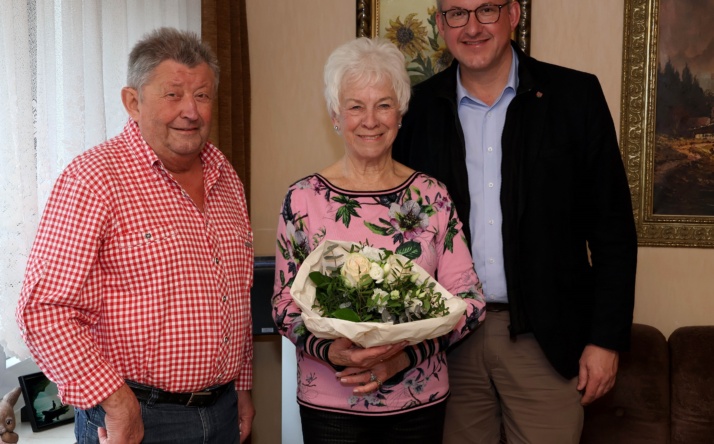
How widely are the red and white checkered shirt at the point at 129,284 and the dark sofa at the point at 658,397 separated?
188cm

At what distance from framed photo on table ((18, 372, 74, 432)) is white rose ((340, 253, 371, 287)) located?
132 cm

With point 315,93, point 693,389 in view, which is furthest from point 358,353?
point 315,93

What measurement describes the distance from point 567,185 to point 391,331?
0.85 metres

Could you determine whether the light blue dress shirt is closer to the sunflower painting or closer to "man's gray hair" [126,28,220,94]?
"man's gray hair" [126,28,220,94]

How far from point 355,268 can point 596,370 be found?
3.00 feet

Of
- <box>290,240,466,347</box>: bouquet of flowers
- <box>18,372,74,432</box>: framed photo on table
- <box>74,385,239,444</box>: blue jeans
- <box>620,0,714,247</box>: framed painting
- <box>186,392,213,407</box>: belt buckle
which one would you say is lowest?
<box>18,372,74,432</box>: framed photo on table

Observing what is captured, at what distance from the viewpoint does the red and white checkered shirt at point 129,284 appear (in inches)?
65.1

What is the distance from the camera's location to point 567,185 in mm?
2246

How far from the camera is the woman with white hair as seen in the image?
6.61ft

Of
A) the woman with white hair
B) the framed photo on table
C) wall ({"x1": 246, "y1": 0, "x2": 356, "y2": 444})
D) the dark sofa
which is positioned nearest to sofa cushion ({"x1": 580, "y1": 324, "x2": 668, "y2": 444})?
the dark sofa

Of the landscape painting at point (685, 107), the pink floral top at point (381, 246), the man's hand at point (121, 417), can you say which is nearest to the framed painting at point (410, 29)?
the landscape painting at point (685, 107)

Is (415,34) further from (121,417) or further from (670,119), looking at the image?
(121,417)

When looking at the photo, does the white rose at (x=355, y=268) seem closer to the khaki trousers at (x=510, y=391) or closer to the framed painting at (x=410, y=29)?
the khaki trousers at (x=510, y=391)

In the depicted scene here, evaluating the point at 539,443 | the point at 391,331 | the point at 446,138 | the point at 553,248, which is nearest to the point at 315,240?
the point at 391,331
